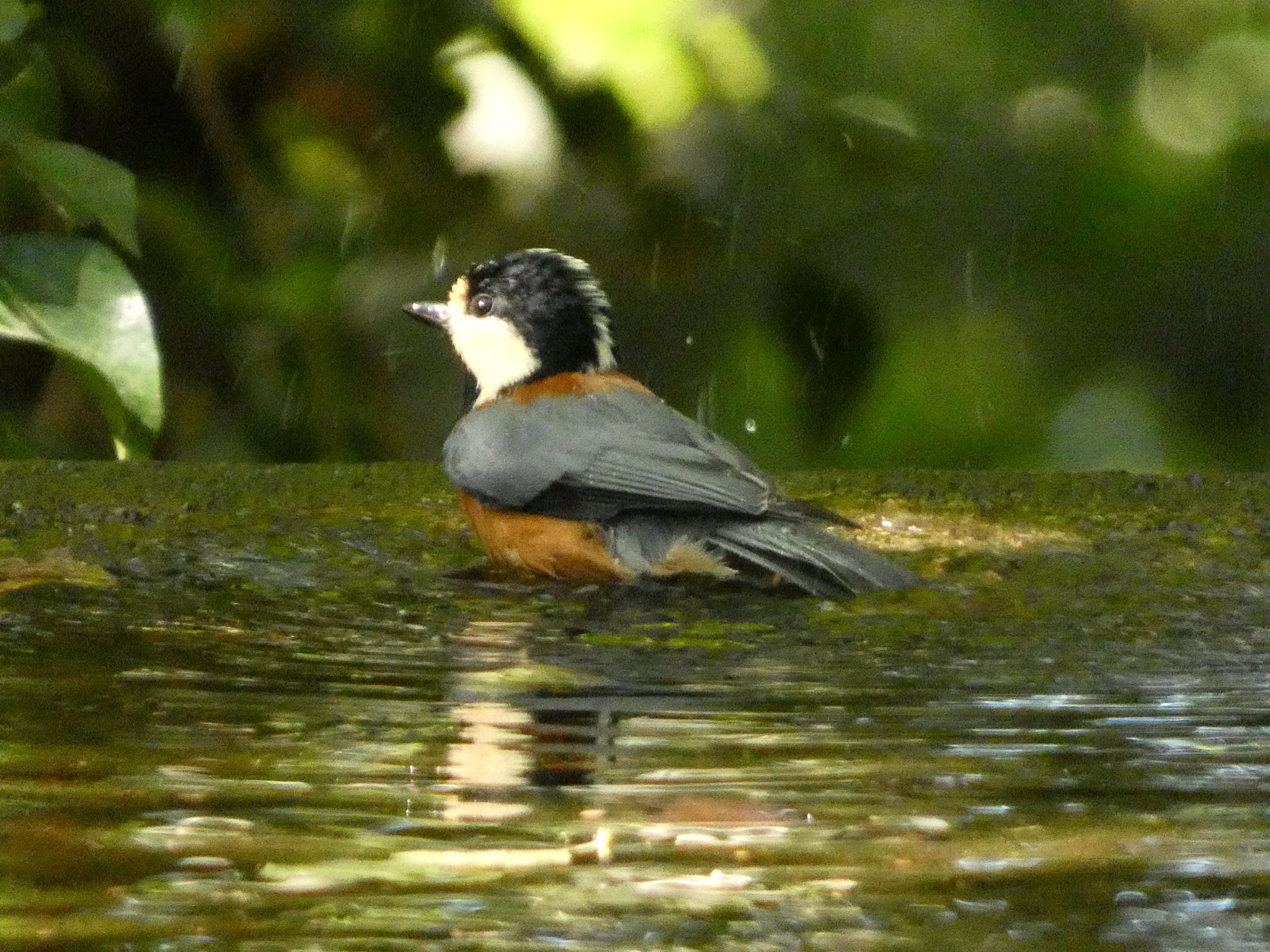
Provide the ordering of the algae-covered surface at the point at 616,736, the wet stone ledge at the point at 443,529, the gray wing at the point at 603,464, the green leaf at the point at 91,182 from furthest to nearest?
the green leaf at the point at 91,182, the gray wing at the point at 603,464, the wet stone ledge at the point at 443,529, the algae-covered surface at the point at 616,736

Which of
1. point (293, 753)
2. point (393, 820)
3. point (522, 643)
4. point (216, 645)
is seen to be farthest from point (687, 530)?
point (393, 820)

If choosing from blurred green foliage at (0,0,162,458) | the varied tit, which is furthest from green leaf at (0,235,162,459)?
the varied tit

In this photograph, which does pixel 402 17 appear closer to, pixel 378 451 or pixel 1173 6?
pixel 378 451

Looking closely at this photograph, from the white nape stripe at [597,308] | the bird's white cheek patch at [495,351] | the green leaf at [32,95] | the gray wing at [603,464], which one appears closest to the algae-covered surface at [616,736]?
the gray wing at [603,464]

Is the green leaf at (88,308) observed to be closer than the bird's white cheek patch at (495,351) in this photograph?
Yes

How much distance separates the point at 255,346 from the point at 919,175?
5.38ft

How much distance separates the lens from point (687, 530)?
3008 mm

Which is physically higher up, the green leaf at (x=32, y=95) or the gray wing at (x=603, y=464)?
the green leaf at (x=32, y=95)

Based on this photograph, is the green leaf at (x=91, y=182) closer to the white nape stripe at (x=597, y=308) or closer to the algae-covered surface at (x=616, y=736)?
the algae-covered surface at (x=616, y=736)

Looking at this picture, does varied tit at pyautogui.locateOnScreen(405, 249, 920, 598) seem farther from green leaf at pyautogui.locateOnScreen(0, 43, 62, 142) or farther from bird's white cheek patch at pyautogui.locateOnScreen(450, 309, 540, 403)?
green leaf at pyautogui.locateOnScreen(0, 43, 62, 142)

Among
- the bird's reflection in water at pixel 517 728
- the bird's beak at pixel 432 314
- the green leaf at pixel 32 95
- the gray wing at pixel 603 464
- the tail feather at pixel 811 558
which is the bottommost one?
the bird's reflection in water at pixel 517 728

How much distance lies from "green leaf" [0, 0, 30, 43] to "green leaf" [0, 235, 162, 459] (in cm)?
39

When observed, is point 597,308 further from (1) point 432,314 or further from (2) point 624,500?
(2) point 624,500

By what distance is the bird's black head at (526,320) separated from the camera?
3.66 metres
